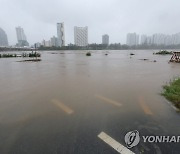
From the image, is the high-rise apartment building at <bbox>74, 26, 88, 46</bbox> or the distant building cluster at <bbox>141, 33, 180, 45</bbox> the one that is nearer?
the high-rise apartment building at <bbox>74, 26, 88, 46</bbox>

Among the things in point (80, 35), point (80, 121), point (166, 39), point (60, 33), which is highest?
point (60, 33)

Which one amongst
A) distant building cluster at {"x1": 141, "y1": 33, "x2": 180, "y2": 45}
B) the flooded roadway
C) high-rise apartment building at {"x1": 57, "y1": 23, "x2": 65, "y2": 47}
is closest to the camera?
the flooded roadway

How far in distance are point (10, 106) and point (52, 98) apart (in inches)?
66.9

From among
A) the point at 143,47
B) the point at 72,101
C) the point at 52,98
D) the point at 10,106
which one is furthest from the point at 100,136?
the point at 143,47

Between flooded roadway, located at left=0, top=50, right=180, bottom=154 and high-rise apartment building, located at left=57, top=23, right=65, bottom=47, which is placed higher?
high-rise apartment building, located at left=57, top=23, right=65, bottom=47

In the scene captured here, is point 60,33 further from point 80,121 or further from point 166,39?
point 80,121

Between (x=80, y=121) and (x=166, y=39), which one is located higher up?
(x=166, y=39)

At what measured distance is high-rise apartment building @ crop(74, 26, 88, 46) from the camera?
17238cm

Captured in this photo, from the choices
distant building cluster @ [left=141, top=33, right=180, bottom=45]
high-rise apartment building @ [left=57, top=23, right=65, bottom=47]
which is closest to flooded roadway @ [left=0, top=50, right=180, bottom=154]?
high-rise apartment building @ [left=57, top=23, right=65, bottom=47]

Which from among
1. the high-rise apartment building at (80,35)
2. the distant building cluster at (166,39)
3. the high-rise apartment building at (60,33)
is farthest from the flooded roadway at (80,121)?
the distant building cluster at (166,39)

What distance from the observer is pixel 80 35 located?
174375 mm

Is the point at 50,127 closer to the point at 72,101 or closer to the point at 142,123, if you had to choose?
the point at 72,101

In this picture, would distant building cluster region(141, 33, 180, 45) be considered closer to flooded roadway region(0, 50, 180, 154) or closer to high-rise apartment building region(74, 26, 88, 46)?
high-rise apartment building region(74, 26, 88, 46)

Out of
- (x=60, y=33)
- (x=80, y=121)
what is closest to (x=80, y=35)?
(x=60, y=33)
